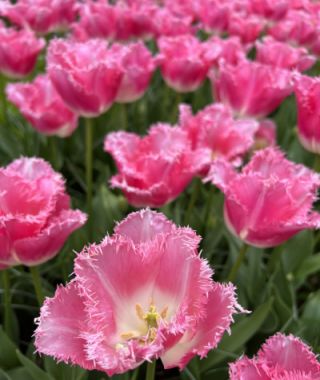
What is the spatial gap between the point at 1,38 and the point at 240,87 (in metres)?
0.60

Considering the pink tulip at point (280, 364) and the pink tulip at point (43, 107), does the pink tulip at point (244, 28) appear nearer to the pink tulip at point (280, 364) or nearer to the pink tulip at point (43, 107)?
the pink tulip at point (43, 107)

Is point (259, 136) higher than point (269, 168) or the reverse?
the reverse

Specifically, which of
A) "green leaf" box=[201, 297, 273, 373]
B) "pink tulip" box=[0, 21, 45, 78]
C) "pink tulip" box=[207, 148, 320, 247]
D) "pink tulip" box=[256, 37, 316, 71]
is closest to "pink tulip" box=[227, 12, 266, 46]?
"pink tulip" box=[256, 37, 316, 71]

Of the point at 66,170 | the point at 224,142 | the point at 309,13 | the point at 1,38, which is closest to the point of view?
the point at 224,142

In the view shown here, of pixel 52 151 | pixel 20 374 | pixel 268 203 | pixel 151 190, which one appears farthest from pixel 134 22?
pixel 20 374

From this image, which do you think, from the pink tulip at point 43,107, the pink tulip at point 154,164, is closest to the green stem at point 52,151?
the pink tulip at point 43,107

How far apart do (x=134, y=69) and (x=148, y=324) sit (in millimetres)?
725

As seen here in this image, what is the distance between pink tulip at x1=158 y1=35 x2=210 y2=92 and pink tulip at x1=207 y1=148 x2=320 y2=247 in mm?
556

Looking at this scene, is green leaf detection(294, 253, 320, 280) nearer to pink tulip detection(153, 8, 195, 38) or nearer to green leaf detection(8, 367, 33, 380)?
green leaf detection(8, 367, 33, 380)

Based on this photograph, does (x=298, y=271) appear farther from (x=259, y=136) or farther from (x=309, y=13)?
(x=309, y=13)

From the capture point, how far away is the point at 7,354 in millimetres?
854

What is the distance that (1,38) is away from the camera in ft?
4.41

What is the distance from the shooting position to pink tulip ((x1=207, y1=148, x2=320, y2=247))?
30.3 inches

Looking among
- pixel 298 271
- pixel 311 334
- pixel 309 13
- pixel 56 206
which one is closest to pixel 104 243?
pixel 56 206
